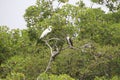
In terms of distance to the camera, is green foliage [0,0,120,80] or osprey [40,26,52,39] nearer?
green foliage [0,0,120,80]

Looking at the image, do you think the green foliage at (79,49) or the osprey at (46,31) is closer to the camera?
the green foliage at (79,49)

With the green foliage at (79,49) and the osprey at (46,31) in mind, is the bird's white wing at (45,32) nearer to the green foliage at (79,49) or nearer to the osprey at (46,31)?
the osprey at (46,31)

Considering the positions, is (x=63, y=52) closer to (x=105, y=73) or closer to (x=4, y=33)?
(x=105, y=73)

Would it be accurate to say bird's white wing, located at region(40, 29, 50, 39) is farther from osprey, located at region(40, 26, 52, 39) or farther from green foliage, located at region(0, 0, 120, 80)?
green foliage, located at region(0, 0, 120, 80)

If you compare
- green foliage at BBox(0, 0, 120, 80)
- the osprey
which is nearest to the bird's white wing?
the osprey

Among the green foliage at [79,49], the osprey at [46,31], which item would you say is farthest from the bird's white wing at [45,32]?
the green foliage at [79,49]

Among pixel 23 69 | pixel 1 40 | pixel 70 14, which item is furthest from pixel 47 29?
pixel 1 40

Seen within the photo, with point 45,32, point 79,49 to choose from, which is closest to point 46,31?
point 45,32

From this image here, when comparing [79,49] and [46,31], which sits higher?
[46,31]

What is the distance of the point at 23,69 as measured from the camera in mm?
7586

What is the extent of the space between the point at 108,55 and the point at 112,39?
413 millimetres

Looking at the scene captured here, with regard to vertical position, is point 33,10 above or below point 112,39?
above

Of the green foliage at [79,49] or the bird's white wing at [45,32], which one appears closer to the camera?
the green foliage at [79,49]

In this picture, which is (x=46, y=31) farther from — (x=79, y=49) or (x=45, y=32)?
(x=79, y=49)
